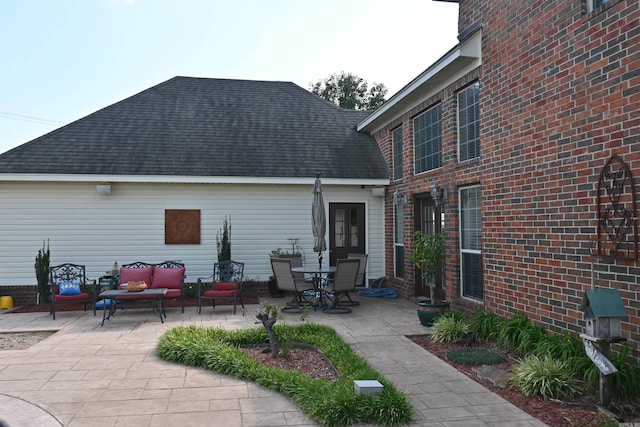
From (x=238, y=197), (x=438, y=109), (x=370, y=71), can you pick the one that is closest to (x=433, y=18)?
(x=438, y=109)

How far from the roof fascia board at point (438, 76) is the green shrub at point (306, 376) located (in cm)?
449

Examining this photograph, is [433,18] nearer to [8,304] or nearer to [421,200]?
[421,200]

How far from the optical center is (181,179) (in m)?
10.2

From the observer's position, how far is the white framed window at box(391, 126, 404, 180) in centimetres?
1074

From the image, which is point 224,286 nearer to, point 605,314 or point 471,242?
point 471,242

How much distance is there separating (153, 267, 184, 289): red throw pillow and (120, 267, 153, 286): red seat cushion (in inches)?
5.3

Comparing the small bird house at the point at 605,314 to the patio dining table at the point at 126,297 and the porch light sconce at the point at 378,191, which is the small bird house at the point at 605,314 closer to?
the patio dining table at the point at 126,297

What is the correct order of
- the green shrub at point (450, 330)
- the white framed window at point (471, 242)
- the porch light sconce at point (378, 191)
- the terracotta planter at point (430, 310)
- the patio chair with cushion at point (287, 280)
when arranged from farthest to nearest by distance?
1. the porch light sconce at point (378, 191)
2. the patio chair with cushion at point (287, 280)
3. the white framed window at point (471, 242)
4. the terracotta planter at point (430, 310)
5. the green shrub at point (450, 330)

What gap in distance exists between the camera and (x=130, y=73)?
575 inches

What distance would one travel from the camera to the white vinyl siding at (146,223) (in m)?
10.1

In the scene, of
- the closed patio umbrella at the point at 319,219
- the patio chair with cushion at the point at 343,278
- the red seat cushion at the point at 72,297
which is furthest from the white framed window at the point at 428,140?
the red seat cushion at the point at 72,297

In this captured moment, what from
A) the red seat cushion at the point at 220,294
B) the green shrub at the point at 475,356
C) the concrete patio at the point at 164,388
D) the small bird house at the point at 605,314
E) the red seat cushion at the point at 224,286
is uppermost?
the small bird house at the point at 605,314

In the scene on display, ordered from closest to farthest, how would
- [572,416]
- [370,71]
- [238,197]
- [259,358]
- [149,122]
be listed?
1. [572,416]
2. [259,358]
3. [238,197]
4. [149,122]
5. [370,71]

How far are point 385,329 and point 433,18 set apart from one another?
5.85 meters
